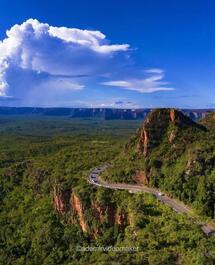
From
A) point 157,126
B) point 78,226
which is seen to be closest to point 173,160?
point 157,126

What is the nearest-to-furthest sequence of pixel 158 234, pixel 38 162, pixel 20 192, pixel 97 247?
pixel 158 234 → pixel 97 247 → pixel 20 192 → pixel 38 162

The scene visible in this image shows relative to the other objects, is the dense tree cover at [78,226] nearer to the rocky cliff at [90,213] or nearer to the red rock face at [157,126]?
the rocky cliff at [90,213]

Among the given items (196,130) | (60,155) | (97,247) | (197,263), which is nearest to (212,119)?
(196,130)

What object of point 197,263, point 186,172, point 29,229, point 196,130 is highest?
point 196,130

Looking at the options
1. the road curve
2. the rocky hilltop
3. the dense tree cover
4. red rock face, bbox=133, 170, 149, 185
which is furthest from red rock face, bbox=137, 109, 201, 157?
the road curve

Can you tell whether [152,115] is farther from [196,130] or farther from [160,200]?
[160,200]

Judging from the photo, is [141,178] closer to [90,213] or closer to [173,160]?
[173,160]

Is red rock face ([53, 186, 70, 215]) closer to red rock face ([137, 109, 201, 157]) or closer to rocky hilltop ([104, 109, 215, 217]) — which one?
rocky hilltop ([104, 109, 215, 217])

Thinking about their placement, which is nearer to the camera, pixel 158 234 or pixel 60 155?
pixel 158 234
